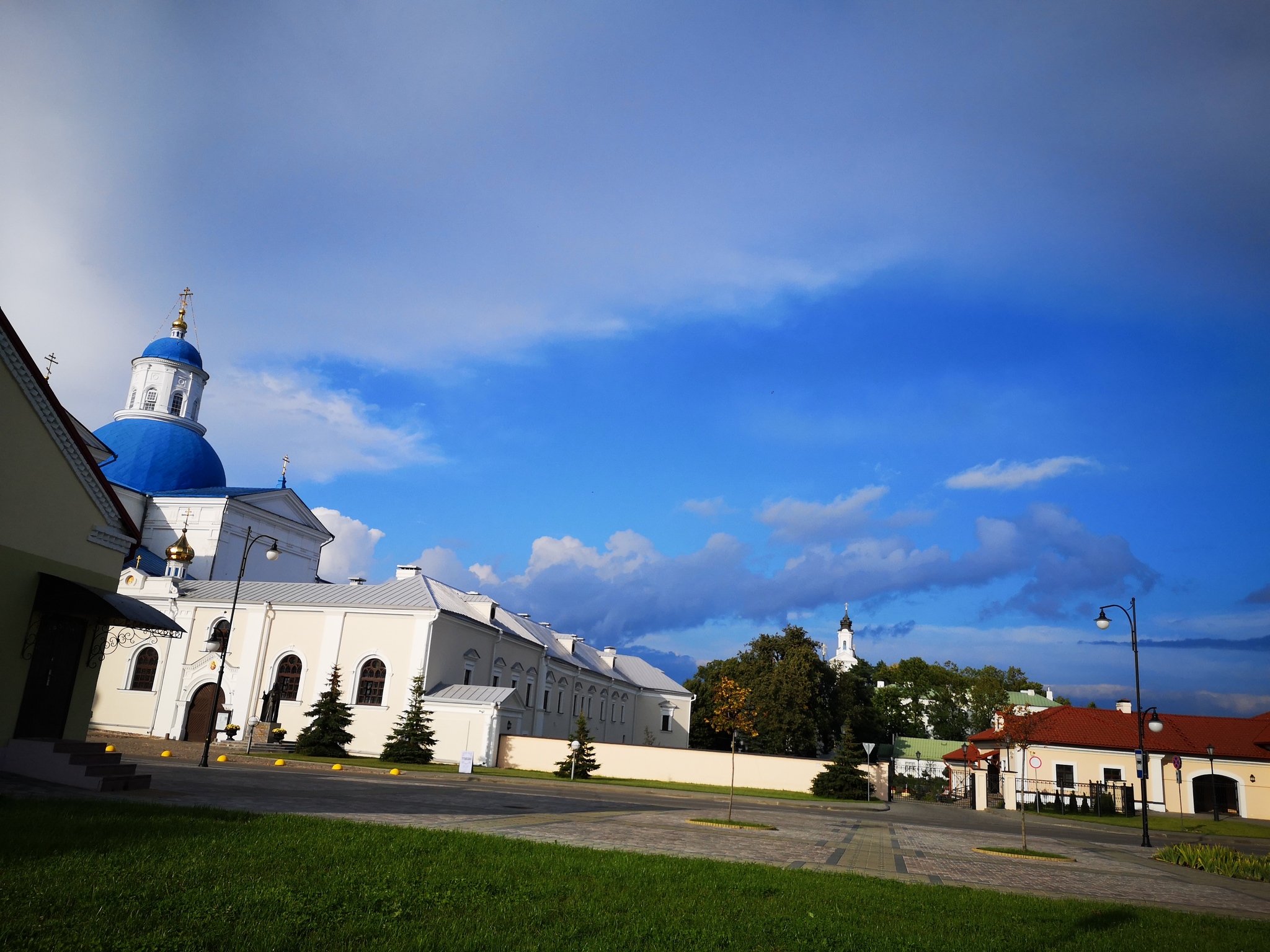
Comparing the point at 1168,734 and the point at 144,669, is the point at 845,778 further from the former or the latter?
the point at 144,669

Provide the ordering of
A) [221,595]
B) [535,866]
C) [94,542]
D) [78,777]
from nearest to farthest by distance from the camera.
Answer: [535,866] < [78,777] < [94,542] < [221,595]

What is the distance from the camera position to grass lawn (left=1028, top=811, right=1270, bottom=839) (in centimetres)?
3512

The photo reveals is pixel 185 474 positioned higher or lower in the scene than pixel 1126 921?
higher

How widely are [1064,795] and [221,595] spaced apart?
4544 cm

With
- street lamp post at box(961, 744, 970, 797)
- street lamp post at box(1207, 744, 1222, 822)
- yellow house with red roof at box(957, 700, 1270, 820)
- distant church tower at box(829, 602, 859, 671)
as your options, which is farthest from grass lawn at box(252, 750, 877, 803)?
distant church tower at box(829, 602, 859, 671)

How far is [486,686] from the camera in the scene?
44.2 meters

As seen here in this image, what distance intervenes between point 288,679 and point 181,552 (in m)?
9.97

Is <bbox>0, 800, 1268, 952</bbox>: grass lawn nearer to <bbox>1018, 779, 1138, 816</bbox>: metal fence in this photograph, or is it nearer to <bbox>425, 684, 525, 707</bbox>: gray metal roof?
<bbox>425, 684, 525, 707</bbox>: gray metal roof

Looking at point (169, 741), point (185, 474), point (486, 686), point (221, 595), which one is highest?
point (185, 474)

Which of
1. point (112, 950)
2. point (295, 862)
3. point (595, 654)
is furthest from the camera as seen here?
point (595, 654)

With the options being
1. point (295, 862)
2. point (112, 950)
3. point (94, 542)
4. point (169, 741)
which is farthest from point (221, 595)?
point (112, 950)

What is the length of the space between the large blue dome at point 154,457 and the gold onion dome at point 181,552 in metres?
7.01

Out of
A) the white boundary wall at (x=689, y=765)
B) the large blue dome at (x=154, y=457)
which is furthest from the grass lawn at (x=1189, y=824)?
the large blue dome at (x=154, y=457)

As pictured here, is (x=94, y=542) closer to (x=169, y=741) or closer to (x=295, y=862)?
(x=295, y=862)
